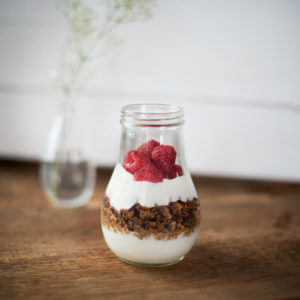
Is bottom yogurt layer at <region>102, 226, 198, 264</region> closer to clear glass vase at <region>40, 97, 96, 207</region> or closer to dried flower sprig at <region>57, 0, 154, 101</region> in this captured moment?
clear glass vase at <region>40, 97, 96, 207</region>

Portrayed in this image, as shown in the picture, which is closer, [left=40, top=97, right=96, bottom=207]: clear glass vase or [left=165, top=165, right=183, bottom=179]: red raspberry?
[left=165, top=165, right=183, bottom=179]: red raspberry

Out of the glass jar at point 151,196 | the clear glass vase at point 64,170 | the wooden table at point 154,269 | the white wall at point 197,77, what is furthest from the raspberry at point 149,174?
the white wall at point 197,77

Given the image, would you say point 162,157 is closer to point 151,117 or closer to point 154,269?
point 151,117

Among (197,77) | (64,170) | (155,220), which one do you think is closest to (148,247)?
(155,220)

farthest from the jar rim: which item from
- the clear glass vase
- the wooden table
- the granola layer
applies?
the clear glass vase

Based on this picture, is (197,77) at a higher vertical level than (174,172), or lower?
higher

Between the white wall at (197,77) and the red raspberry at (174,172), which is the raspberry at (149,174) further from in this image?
the white wall at (197,77)
